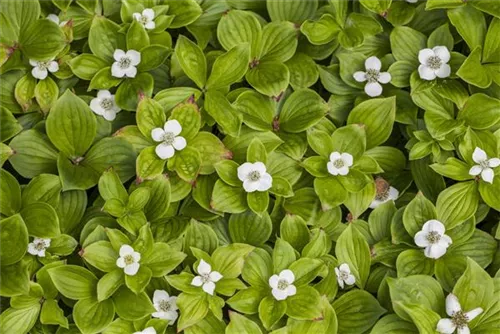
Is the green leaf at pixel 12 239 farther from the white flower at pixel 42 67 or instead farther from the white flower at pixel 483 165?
the white flower at pixel 483 165

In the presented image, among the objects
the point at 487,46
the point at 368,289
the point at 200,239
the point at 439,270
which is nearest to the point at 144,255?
the point at 200,239

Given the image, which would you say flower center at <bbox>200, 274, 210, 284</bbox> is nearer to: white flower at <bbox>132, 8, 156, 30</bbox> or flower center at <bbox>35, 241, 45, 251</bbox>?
flower center at <bbox>35, 241, 45, 251</bbox>

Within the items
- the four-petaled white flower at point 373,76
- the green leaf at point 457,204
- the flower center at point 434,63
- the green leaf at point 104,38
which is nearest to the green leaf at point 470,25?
the flower center at point 434,63

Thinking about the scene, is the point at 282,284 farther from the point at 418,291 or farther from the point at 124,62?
the point at 124,62

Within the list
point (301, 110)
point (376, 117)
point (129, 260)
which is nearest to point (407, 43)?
point (376, 117)

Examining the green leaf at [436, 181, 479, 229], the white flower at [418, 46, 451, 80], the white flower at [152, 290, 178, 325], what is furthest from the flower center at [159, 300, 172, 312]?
the white flower at [418, 46, 451, 80]

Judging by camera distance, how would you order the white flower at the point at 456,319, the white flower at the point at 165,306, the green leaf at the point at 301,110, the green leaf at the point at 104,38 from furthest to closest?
the green leaf at the point at 104,38, the green leaf at the point at 301,110, the white flower at the point at 165,306, the white flower at the point at 456,319

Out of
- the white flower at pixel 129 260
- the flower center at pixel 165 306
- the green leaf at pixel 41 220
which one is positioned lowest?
the flower center at pixel 165 306

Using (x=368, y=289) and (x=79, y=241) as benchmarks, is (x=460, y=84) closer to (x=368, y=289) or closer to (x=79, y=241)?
(x=368, y=289)
